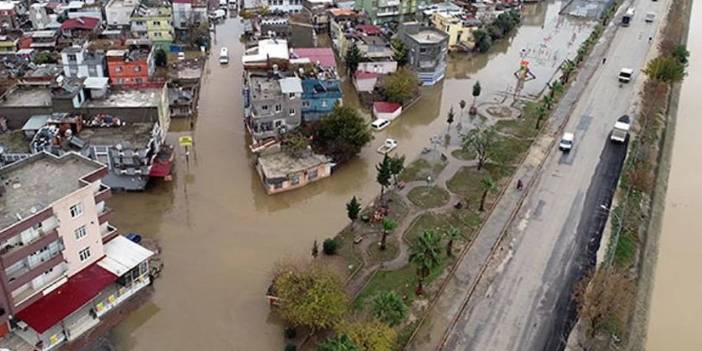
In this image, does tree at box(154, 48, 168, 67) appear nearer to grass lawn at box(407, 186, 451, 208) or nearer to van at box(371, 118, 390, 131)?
van at box(371, 118, 390, 131)

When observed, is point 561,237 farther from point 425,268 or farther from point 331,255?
point 331,255

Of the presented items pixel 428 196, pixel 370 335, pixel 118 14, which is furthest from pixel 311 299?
pixel 118 14

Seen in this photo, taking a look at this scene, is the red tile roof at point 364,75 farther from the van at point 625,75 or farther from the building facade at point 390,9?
the van at point 625,75

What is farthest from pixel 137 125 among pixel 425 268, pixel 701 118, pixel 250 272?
pixel 701 118

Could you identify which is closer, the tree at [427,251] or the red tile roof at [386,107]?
the tree at [427,251]

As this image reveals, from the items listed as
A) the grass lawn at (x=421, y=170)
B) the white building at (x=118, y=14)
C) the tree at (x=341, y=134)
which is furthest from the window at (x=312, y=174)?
the white building at (x=118, y=14)

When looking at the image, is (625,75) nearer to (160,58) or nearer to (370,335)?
(370,335)
